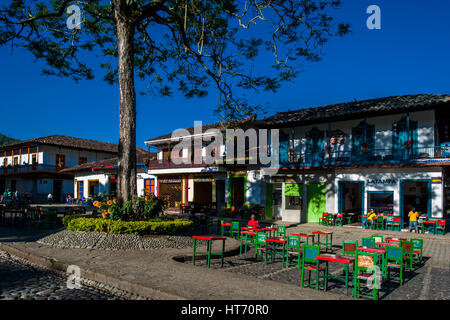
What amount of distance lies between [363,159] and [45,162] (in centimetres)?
3566

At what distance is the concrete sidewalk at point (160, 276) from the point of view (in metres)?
5.29

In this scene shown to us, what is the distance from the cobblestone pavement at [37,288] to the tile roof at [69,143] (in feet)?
120

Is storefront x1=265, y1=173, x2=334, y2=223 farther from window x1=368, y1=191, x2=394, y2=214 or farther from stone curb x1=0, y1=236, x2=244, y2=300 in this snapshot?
stone curb x1=0, y1=236, x2=244, y2=300

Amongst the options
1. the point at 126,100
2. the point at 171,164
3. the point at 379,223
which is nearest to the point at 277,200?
the point at 379,223

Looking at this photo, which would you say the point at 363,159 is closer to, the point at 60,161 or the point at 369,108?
the point at 369,108

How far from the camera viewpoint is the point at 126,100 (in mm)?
11766

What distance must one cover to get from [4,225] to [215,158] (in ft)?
45.7

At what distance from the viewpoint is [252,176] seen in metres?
23.4

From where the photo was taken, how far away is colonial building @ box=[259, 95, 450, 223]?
55.1 ft

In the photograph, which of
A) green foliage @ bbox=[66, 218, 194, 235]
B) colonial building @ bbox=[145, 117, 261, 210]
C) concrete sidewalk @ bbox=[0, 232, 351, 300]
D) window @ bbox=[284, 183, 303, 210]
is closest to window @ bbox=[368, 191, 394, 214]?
window @ bbox=[284, 183, 303, 210]
